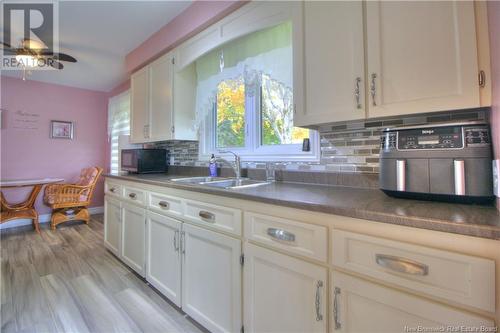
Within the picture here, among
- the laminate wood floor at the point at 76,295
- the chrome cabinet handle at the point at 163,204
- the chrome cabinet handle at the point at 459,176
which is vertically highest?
the chrome cabinet handle at the point at 459,176

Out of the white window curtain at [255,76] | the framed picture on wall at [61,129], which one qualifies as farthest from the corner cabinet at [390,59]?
the framed picture on wall at [61,129]

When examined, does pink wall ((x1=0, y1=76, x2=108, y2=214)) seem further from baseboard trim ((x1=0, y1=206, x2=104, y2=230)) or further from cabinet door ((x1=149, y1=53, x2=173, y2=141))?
cabinet door ((x1=149, y1=53, x2=173, y2=141))

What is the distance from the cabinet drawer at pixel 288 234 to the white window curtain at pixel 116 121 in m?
3.66

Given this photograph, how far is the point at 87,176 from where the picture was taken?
4.26 m

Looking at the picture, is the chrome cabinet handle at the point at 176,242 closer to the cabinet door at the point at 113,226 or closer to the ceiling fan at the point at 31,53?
the cabinet door at the point at 113,226

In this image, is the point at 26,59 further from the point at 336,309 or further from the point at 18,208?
the point at 336,309

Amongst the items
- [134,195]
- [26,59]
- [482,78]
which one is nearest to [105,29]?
[26,59]

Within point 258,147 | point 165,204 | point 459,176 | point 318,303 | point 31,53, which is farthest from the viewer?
point 31,53

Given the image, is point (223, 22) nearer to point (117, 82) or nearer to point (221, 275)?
point (221, 275)

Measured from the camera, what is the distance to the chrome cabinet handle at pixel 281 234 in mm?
1061

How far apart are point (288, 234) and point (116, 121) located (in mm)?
4399

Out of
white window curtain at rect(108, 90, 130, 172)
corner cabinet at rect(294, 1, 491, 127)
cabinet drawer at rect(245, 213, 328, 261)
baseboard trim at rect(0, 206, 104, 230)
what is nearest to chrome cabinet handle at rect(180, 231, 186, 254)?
cabinet drawer at rect(245, 213, 328, 261)

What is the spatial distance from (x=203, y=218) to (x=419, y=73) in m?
1.27

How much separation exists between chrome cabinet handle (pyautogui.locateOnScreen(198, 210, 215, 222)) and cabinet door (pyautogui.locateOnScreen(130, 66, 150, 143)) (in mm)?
1719
